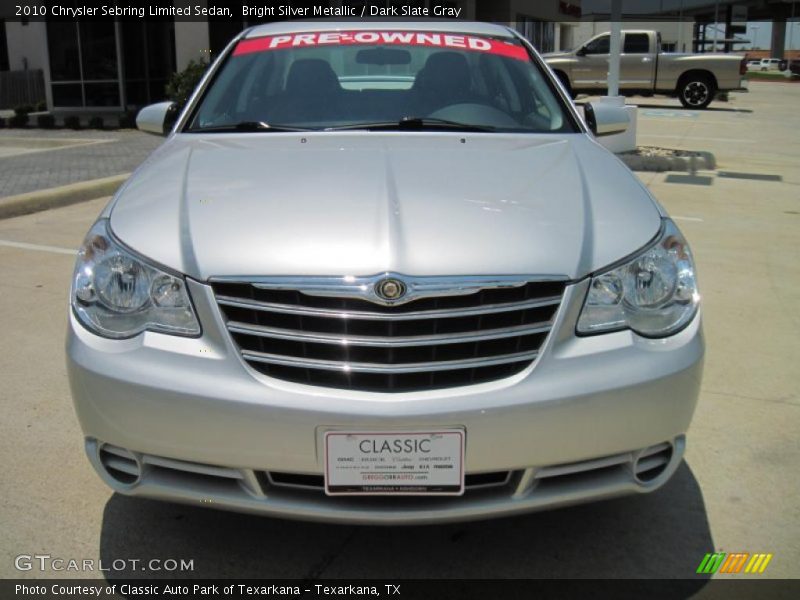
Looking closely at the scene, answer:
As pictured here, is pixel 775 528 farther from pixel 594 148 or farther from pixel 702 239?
pixel 702 239

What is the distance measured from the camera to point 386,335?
83.6 inches

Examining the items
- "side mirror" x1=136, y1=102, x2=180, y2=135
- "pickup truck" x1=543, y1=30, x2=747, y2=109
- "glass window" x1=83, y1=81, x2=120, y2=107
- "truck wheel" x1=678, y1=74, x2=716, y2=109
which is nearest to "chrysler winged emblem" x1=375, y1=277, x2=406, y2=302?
"side mirror" x1=136, y1=102, x2=180, y2=135

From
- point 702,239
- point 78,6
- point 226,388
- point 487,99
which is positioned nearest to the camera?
point 226,388

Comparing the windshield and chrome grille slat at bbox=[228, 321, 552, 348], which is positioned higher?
the windshield

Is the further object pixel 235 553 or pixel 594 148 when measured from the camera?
pixel 594 148

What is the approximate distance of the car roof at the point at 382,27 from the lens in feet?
13.1

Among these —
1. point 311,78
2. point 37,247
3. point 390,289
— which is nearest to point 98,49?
point 37,247

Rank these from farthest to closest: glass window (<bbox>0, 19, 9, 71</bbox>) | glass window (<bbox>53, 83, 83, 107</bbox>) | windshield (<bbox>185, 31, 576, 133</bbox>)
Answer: glass window (<bbox>0, 19, 9, 71</bbox>) → glass window (<bbox>53, 83, 83, 107</bbox>) → windshield (<bbox>185, 31, 576, 133</bbox>)

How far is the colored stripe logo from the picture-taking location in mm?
2467

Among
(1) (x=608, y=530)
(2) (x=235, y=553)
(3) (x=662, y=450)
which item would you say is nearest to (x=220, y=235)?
(2) (x=235, y=553)

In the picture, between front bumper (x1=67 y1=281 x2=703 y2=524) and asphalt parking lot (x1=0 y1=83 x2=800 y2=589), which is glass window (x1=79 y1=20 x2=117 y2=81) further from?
front bumper (x1=67 y1=281 x2=703 y2=524)

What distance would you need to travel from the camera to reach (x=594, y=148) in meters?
3.16

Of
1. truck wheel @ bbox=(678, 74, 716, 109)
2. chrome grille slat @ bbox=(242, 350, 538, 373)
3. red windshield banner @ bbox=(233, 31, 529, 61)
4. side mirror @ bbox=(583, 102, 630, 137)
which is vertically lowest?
truck wheel @ bbox=(678, 74, 716, 109)

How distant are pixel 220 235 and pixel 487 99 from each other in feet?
5.67
